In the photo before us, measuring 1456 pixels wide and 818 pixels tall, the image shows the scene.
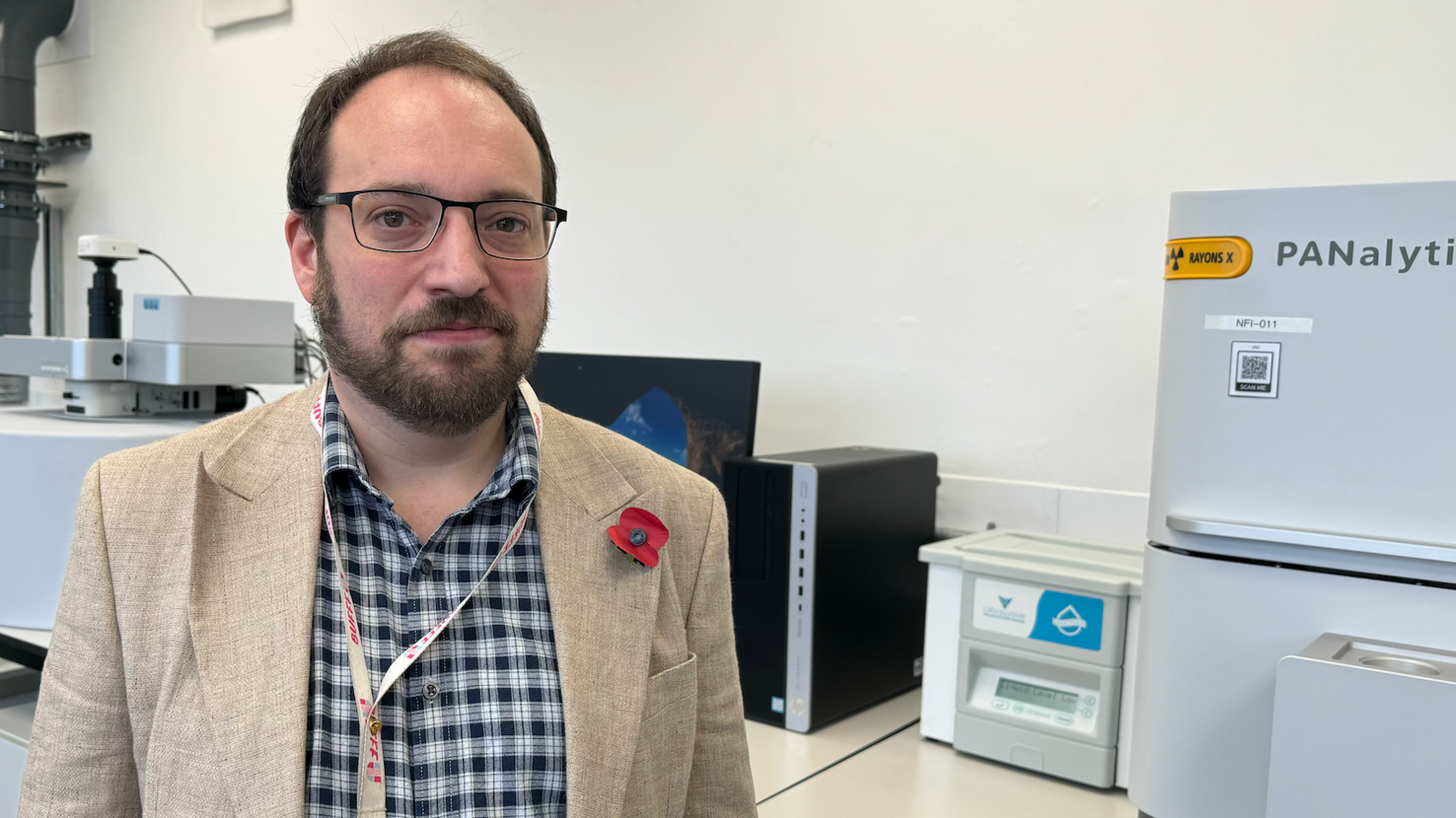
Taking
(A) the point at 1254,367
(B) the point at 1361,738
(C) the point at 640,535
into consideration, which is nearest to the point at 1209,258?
(A) the point at 1254,367

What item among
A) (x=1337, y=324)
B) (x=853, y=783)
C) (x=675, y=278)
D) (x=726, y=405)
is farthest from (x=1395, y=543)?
(x=675, y=278)

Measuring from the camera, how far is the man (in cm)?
77

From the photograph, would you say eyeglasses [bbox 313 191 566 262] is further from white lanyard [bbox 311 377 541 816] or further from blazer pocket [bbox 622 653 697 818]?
blazer pocket [bbox 622 653 697 818]

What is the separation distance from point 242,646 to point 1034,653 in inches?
40.3

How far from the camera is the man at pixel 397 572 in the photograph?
2.52 ft

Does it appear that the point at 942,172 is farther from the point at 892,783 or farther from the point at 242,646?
the point at 242,646

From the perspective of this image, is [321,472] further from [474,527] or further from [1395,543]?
[1395,543]

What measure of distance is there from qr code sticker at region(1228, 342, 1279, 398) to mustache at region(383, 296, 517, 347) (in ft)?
2.13

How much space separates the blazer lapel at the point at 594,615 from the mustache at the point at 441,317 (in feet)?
0.52

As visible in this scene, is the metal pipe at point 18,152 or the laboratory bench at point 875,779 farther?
the metal pipe at point 18,152

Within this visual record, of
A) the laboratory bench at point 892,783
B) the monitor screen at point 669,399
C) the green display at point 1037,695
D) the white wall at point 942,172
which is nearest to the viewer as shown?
the laboratory bench at point 892,783

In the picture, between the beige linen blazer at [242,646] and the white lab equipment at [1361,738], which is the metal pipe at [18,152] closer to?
the beige linen blazer at [242,646]

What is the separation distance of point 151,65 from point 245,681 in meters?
3.07

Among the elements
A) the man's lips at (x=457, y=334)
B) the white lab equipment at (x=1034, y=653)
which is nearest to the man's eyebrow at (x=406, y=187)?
the man's lips at (x=457, y=334)
